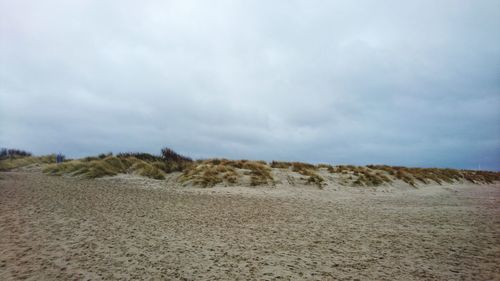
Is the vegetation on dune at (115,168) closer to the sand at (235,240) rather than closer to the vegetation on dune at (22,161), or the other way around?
the vegetation on dune at (22,161)

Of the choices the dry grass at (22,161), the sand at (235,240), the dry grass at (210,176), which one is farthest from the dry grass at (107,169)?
the sand at (235,240)

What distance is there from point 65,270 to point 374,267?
4.32 meters

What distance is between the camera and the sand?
14.8ft

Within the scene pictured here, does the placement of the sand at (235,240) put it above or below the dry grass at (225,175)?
below

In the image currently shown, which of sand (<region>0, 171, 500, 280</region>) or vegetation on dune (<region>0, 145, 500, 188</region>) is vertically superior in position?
vegetation on dune (<region>0, 145, 500, 188</region>)

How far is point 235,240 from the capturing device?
6031mm

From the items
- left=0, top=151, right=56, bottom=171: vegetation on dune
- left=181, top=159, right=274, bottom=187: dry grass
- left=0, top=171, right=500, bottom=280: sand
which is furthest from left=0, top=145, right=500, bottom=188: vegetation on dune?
left=0, top=171, right=500, bottom=280: sand

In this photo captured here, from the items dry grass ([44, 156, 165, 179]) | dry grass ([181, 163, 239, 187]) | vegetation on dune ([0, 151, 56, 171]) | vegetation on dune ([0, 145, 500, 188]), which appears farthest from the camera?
vegetation on dune ([0, 151, 56, 171])

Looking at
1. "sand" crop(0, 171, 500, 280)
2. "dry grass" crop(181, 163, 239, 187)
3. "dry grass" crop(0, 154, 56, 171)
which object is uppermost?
"dry grass" crop(0, 154, 56, 171)

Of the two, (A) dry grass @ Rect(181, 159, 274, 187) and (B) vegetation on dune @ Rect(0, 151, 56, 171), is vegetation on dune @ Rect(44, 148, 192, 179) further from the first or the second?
(B) vegetation on dune @ Rect(0, 151, 56, 171)

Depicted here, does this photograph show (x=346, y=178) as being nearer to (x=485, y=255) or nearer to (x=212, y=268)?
(x=485, y=255)

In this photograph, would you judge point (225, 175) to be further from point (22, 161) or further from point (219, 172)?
point (22, 161)

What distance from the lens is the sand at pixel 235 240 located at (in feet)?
14.8

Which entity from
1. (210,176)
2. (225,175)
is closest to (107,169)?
(210,176)
